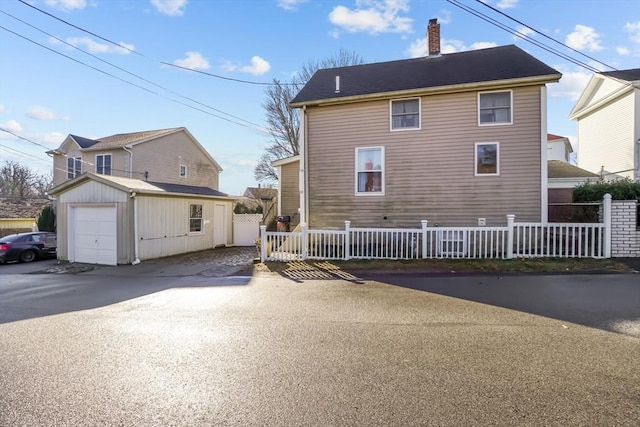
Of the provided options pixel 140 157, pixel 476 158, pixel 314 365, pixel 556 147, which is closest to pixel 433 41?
pixel 476 158

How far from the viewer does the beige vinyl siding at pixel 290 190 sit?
17.0 metres

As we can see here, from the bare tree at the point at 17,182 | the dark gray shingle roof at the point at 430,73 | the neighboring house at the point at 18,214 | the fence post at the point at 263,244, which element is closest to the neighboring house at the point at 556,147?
the dark gray shingle roof at the point at 430,73

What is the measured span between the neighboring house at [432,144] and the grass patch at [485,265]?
2373 mm

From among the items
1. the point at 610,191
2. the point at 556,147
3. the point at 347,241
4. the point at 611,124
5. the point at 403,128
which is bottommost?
the point at 347,241

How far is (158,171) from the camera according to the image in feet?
75.7

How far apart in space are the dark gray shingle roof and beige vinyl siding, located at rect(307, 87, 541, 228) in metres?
0.51

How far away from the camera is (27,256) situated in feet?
52.9

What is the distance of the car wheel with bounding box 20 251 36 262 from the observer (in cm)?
1595

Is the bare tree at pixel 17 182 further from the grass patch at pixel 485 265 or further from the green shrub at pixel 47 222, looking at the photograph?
the grass patch at pixel 485 265

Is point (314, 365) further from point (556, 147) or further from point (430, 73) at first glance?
point (556, 147)

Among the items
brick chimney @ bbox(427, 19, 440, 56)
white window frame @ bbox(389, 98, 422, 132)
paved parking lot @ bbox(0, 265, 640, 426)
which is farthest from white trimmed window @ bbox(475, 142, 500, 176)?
paved parking lot @ bbox(0, 265, 640, 426)

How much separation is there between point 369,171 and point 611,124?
587 inches

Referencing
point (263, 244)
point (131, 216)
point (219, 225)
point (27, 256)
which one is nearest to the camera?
point (263, 244)

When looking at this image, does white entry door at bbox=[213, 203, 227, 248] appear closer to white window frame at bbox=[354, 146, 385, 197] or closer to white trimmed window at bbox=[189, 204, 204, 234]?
white trimmed window at bbox=[189, 204, 204, 234]
